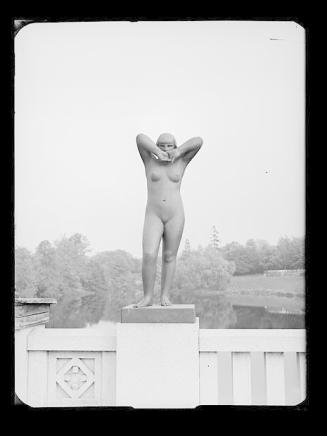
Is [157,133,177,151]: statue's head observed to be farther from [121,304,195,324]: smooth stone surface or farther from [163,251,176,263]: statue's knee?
[121,304,195,324]: smooth stone surface

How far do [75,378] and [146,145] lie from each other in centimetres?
187

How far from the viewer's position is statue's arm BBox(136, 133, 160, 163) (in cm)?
369

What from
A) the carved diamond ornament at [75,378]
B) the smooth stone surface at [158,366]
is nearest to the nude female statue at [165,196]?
the smooth stone surface at [158,366]

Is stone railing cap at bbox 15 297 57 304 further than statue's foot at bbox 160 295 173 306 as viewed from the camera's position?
Yes

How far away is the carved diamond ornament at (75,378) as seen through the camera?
3.60m

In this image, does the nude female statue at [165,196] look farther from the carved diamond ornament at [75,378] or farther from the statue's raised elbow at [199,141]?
the carved diamond ornament at [75,378]

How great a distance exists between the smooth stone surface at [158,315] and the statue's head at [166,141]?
4.09ft

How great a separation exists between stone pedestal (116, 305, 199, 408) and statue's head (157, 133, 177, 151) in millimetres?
1255

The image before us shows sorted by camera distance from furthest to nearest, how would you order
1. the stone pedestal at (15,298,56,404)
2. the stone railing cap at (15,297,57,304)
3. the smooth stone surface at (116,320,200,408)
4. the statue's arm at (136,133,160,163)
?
the stone railing cap at (15,297,57,304) → the statue's arm at (136,133,160,163) → the stone pedestal at (15,298,56,404) → the smooth stone surface at (116,320,200,408)

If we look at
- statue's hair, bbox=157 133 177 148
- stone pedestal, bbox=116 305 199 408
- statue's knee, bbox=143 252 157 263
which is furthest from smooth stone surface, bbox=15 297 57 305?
statue's hair, bbox=157 133 177 148

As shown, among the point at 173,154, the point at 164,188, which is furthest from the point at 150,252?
the point at 173,154

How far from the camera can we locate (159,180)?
375cm

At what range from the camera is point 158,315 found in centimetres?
351

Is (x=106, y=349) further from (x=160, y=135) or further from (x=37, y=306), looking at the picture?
(x=160, y=135)
